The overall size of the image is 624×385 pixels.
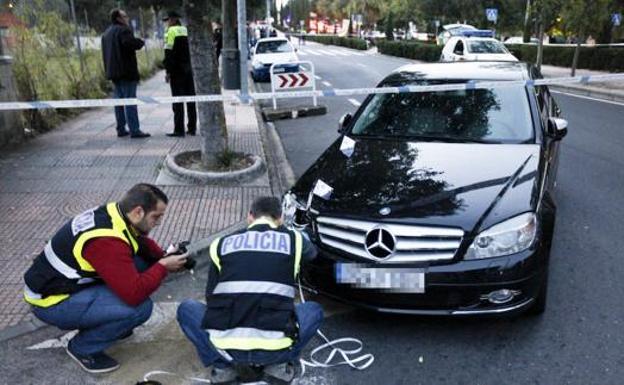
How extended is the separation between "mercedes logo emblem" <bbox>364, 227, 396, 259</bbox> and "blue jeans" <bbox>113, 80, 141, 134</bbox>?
6337 millimetres

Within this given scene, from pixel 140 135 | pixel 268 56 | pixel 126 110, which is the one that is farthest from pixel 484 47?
pixel 126 110

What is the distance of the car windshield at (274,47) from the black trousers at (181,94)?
38.1 ft

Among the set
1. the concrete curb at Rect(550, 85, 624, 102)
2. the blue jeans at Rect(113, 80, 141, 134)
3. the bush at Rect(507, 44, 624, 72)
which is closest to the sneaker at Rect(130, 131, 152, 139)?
the blue jeans at Rect(113, 80, 141, 134)

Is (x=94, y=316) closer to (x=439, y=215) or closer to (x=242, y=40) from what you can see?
(x=439, y=215)

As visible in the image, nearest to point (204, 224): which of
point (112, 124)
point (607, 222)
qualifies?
point (607, 222)

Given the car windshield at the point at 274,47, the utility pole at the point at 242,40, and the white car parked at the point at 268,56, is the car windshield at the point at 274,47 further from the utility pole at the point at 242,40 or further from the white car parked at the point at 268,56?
the utility pole at the point at 242,40

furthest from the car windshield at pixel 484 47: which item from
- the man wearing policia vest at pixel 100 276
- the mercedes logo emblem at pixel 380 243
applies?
the man wearing policia vest at pixel 100 276

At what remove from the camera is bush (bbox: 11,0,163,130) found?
896cm

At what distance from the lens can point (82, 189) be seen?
252 inches

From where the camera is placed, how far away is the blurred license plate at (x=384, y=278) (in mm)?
3332

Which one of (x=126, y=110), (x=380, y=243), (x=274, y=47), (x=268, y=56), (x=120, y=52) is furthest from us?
(x=274, y=47)

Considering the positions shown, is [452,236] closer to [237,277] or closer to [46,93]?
[237,277]

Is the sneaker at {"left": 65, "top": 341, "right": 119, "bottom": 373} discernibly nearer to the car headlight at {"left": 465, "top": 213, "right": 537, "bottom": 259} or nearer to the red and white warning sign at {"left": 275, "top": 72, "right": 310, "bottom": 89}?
the car headlight at {"left": 465, "top": 213, "right": 537, "bottom": 259}

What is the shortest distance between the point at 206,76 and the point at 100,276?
4.07m
